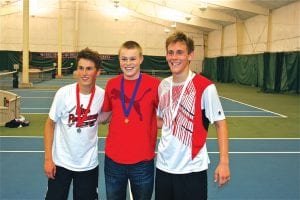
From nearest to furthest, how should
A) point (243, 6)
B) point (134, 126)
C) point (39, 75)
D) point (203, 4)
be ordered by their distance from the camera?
point (134, 126)
point (203, 4)
point (243, 6)
point (39, 75)

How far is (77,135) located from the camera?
10.2 feet

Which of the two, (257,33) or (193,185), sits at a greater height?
(257,33)

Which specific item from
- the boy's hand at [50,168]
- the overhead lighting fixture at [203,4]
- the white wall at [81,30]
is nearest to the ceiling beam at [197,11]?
the overhead lighting fixture at [203,4]

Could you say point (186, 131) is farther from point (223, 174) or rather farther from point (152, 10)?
point (152, 10)

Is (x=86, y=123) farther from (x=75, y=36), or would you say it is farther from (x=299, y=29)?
(x=75, y=36)

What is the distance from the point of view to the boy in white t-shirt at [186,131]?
2729 mm

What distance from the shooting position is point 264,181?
5.29 m

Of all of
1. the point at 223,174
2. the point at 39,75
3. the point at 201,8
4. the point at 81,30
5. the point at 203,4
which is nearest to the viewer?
the point at 223,174

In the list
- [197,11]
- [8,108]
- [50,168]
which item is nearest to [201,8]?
[197,11]

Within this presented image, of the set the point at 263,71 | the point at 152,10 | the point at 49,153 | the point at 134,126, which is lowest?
the point at 49,153

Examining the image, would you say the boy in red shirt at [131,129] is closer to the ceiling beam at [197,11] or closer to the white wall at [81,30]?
the ceiling beam at [197,11]

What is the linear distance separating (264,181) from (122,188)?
9.52 ft

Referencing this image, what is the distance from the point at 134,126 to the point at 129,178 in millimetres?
392

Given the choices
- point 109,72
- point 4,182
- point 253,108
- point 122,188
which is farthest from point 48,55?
point 122,188
